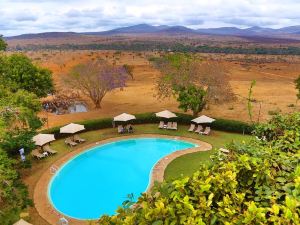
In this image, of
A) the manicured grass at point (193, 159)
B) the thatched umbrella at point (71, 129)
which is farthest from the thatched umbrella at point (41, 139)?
the manicured grass at point (193, 159)

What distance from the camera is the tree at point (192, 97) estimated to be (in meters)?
29.9

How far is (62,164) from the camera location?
22.8 m

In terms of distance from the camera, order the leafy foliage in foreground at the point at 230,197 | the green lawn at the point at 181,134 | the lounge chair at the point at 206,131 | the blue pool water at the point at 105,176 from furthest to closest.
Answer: the lounge chair at the point at 206,131
the green lawn at the point at 181,134
the blue pool water at the point at 105,176
the leafy foliage in foreground at the point at 230,197

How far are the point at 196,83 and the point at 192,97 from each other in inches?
74.2

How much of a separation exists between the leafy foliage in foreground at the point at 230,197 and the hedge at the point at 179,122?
22531 mm

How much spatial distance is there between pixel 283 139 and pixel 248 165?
8.16 feet

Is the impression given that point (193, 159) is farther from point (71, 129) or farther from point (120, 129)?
point (71, 129)

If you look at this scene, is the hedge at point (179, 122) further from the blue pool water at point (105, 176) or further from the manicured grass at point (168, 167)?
the blue pool water at point (105, 176)

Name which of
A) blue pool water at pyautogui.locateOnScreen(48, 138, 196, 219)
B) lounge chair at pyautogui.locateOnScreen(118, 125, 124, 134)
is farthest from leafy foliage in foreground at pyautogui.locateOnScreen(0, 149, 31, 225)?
lounge chair at pyautogui.locateOnScreen(118, 125, 124, 134)

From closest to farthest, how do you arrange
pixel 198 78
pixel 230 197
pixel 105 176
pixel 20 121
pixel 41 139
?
pixel 230 197
pixel 20 121
pixel 105 176
pixel 41 139
pixel 198 78

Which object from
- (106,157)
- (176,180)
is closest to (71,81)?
(106,157)

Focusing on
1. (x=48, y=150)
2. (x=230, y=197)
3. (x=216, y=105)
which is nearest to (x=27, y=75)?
(x=48, y=150)

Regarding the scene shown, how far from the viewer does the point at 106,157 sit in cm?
2508

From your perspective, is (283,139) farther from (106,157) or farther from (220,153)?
(106,157)
